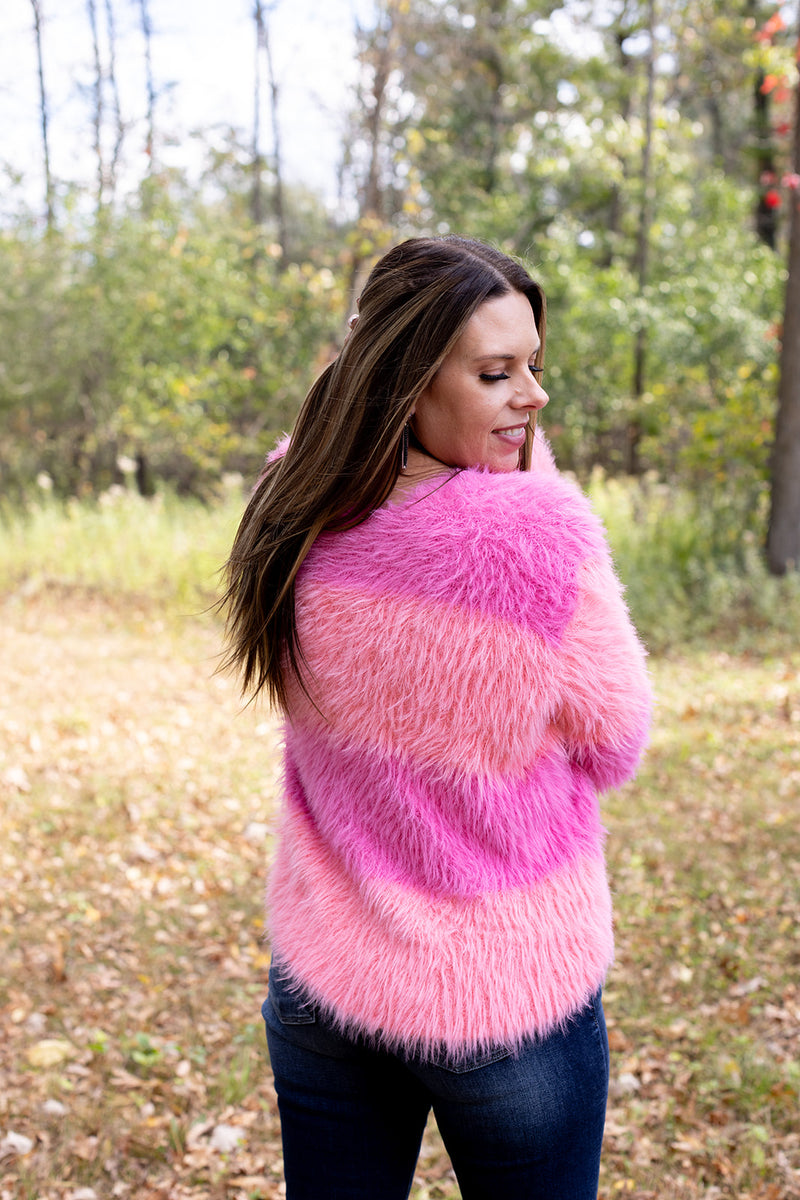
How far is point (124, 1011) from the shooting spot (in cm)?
352

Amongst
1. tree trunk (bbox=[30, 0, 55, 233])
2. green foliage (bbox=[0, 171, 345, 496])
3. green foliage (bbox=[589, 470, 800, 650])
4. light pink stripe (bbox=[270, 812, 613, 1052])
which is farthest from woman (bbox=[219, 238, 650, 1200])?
tree trunk (bbox=[30, 0, 55, 233])

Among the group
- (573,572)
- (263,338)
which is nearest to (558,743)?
(573,572)

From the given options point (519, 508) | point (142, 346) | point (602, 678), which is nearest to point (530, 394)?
point (519, 508)

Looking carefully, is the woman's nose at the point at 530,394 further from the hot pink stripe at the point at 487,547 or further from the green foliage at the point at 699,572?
Result: the green foliage at the point at 699,572

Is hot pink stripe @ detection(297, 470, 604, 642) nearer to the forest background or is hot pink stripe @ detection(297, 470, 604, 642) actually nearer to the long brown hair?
the long brown hair

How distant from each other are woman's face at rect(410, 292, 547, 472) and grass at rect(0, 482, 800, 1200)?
74 centimetres

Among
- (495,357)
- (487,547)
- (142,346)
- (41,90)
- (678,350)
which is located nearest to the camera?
(487,547)

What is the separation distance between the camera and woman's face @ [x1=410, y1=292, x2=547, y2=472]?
53.0 inches

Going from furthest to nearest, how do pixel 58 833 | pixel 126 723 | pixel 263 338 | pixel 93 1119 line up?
pixel 263 338, pixel 126 723, pixel 58 833, pixel 93 1119

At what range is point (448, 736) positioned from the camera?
1276 mm

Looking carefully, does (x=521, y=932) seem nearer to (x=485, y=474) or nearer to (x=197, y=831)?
(x=485, y=474)

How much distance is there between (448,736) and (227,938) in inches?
123

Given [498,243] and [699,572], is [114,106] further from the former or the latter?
[699,572]

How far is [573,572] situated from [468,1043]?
62cm
